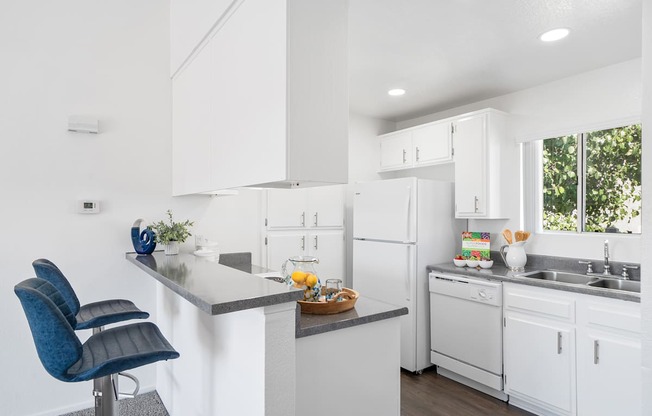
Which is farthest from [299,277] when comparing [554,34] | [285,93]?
[554,34]

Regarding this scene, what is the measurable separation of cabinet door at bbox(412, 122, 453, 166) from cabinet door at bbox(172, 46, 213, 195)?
7.52 feet

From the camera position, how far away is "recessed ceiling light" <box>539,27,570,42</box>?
7.49ft

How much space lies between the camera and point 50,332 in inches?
47.4

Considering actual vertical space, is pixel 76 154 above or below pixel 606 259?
above

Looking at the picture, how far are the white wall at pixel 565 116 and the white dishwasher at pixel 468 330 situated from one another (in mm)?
665

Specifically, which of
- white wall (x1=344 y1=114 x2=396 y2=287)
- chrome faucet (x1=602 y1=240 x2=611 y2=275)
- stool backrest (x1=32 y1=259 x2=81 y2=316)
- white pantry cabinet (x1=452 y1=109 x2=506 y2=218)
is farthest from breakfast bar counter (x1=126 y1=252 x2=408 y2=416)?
white wall (x1=344 y1=114 x2=396 y2=287)

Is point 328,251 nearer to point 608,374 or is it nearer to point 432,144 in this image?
point 432,144

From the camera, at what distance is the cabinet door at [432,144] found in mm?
3534

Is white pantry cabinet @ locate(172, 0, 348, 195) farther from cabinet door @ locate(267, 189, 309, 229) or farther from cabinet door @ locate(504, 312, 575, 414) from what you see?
cabinet door @ locate(504, 312, 575, 414)

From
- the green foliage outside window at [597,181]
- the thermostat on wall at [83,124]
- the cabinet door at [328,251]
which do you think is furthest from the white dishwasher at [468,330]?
the thermostat on wall at [83,124]

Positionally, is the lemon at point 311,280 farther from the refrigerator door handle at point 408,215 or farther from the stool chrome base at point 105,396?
the refrigerator door handle at point 408,215

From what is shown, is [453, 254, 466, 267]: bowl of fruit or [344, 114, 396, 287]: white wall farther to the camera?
[344, 114, 396, 287]: white wall

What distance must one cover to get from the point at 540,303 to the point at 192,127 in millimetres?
2645

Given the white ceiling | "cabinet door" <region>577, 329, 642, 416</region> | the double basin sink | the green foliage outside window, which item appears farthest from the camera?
the green foliage outside window
